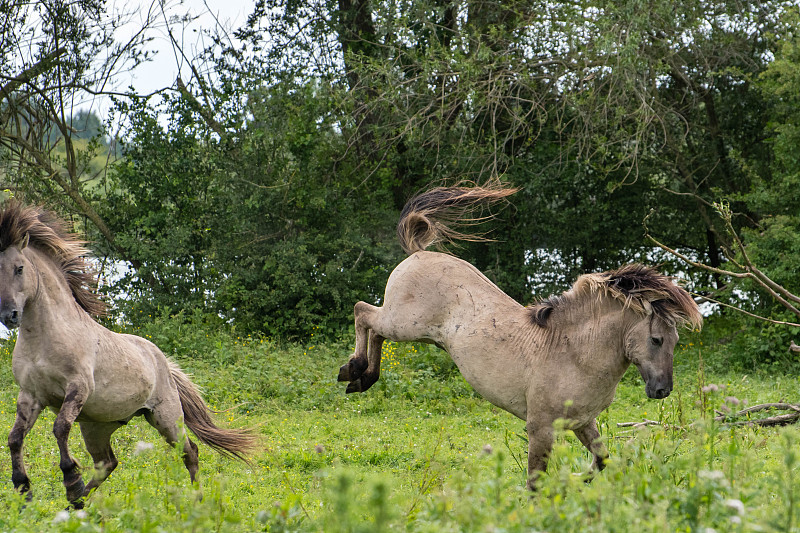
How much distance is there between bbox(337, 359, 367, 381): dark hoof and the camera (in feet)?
17.4

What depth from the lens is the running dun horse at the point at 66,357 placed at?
482 centimetres

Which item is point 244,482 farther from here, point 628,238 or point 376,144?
point 628,238

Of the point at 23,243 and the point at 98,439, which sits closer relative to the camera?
the point at 23,243

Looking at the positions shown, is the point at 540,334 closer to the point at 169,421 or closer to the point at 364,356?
the point at 364,356

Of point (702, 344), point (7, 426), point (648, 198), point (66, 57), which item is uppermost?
point (66, 57)

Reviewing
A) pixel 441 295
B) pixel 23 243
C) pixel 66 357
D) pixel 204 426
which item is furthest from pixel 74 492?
pixel 441 295

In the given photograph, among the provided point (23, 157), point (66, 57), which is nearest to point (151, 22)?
point (66, 57)

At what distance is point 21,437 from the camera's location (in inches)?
187

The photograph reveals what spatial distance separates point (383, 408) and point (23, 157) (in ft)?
34.2

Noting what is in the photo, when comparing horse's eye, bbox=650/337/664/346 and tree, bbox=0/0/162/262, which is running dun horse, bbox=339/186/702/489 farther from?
tree, bbox=0/0/162/262

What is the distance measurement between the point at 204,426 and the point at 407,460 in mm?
2159

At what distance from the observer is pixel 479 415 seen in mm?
9922

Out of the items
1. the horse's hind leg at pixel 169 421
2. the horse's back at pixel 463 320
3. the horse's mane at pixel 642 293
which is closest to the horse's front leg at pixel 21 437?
the horse's hind leg at pixel 169 421

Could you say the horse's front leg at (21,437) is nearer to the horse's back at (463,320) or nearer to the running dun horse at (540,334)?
the running dun horse at (540,334)
